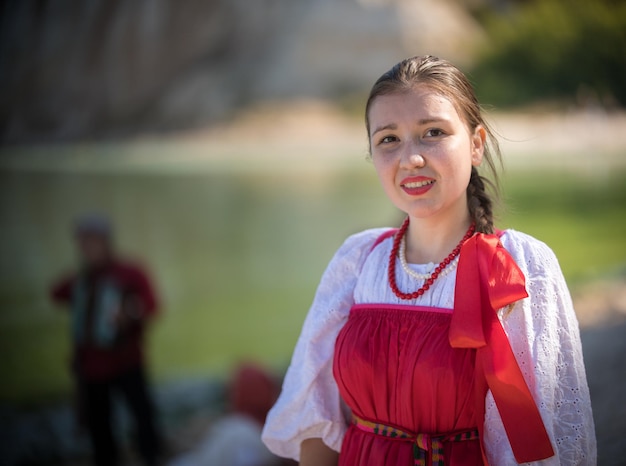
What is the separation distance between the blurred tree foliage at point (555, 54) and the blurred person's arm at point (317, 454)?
366 centimetres

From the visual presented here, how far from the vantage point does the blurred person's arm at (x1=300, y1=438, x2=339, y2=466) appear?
1470 millimetres

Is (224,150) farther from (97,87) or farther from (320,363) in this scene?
(320,363)

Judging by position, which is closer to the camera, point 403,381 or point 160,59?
point 403,381

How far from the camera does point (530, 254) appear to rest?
1.26m

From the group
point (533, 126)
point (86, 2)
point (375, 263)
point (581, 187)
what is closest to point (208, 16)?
point (86, 2)

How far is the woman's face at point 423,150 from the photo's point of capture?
1.27m

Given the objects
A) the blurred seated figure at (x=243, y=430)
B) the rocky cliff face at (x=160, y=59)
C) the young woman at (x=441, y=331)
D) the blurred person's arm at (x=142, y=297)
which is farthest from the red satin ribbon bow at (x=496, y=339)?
the rocky cliff face at (x=160, y=59)

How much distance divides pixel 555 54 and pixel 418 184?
3750 mm

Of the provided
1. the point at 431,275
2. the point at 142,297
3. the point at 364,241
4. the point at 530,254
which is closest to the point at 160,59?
the point at 142,297

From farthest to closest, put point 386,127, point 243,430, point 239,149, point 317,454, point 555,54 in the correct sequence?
point 239,149
point 555,54
point 243,430
point 317,454
point 386,127

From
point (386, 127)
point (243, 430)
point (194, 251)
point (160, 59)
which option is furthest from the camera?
point (160, 59)

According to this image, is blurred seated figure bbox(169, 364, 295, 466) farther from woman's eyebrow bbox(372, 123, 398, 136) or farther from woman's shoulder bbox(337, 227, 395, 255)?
woman's eyebrow bbox(372, 123, 398, 136)

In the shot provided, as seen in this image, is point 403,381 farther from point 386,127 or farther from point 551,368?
point 386,127

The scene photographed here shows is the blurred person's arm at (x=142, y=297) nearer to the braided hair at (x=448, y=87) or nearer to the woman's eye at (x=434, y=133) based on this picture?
the braided hair at (x=448, y=87)
